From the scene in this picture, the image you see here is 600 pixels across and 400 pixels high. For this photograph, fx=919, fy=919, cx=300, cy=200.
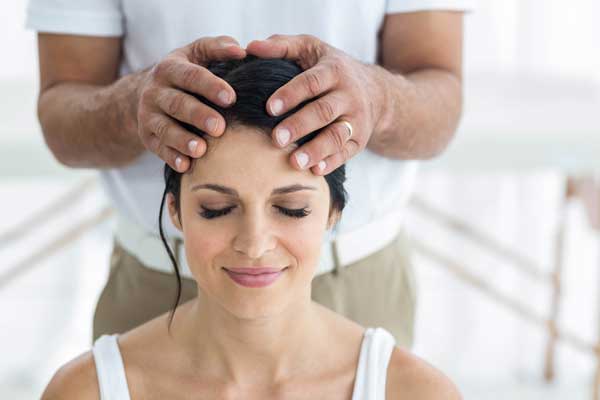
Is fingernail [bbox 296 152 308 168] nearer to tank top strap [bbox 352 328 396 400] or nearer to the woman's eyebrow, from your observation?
the woman's eyebrow

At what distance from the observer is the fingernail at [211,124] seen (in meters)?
0.92

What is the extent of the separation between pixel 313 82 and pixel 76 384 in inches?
20.3

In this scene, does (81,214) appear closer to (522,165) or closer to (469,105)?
(469,105)

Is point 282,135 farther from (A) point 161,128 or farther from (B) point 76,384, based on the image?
(B) point 76,384

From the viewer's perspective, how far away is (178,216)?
3.57ft

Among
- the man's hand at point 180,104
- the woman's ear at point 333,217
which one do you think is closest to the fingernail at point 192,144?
the man's hand at point 180,104

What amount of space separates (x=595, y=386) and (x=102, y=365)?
65.0 inches

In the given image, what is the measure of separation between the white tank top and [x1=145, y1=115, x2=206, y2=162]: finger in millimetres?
344

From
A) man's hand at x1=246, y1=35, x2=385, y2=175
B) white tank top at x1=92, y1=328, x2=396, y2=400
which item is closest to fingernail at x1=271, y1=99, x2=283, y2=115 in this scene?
man's hand at x1=246, y1=35, x2=385, y2=175

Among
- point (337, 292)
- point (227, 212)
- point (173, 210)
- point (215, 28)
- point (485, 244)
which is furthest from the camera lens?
point (485, 244)

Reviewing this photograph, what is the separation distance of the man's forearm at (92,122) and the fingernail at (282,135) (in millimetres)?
208

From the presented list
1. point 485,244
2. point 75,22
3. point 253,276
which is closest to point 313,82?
point 253,276

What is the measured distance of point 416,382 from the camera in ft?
3.69

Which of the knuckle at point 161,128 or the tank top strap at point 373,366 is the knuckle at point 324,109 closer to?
the knuckle at point 161,128
